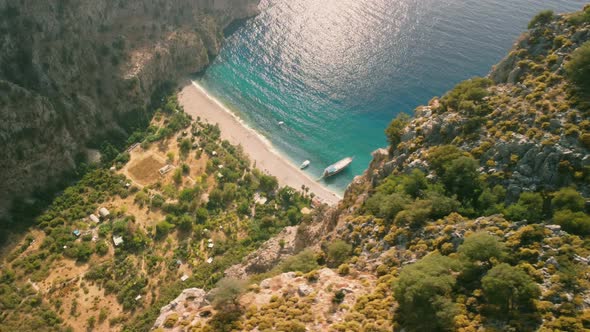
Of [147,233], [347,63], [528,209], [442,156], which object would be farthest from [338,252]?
[347,63]

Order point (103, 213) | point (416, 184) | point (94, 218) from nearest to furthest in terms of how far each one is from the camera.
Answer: point (416, 184) → point (94, 218) → point (103, 213)

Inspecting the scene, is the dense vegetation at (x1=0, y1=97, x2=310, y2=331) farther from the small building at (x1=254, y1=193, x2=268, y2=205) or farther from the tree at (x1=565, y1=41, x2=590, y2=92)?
the tree at (x1=565, y1=41, x2=590, y2=92)

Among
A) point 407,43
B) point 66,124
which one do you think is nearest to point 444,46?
point 407,43

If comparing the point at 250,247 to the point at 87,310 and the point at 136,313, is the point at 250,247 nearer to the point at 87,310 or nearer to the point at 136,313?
the point at 136,313

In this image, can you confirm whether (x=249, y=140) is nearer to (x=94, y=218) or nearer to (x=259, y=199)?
(x=259, y=199)

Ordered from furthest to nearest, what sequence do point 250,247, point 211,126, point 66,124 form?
point 211,126 → point 66,124 → point 250,247

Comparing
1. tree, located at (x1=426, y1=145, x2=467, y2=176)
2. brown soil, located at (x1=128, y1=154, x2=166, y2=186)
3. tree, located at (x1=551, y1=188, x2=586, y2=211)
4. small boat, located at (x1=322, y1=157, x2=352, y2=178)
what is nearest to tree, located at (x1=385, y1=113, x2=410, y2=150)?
tree, located at (x1=426, y1=145, x2=467, y2=176)

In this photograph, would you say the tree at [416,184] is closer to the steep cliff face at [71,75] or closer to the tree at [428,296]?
the tree at [428,296]
